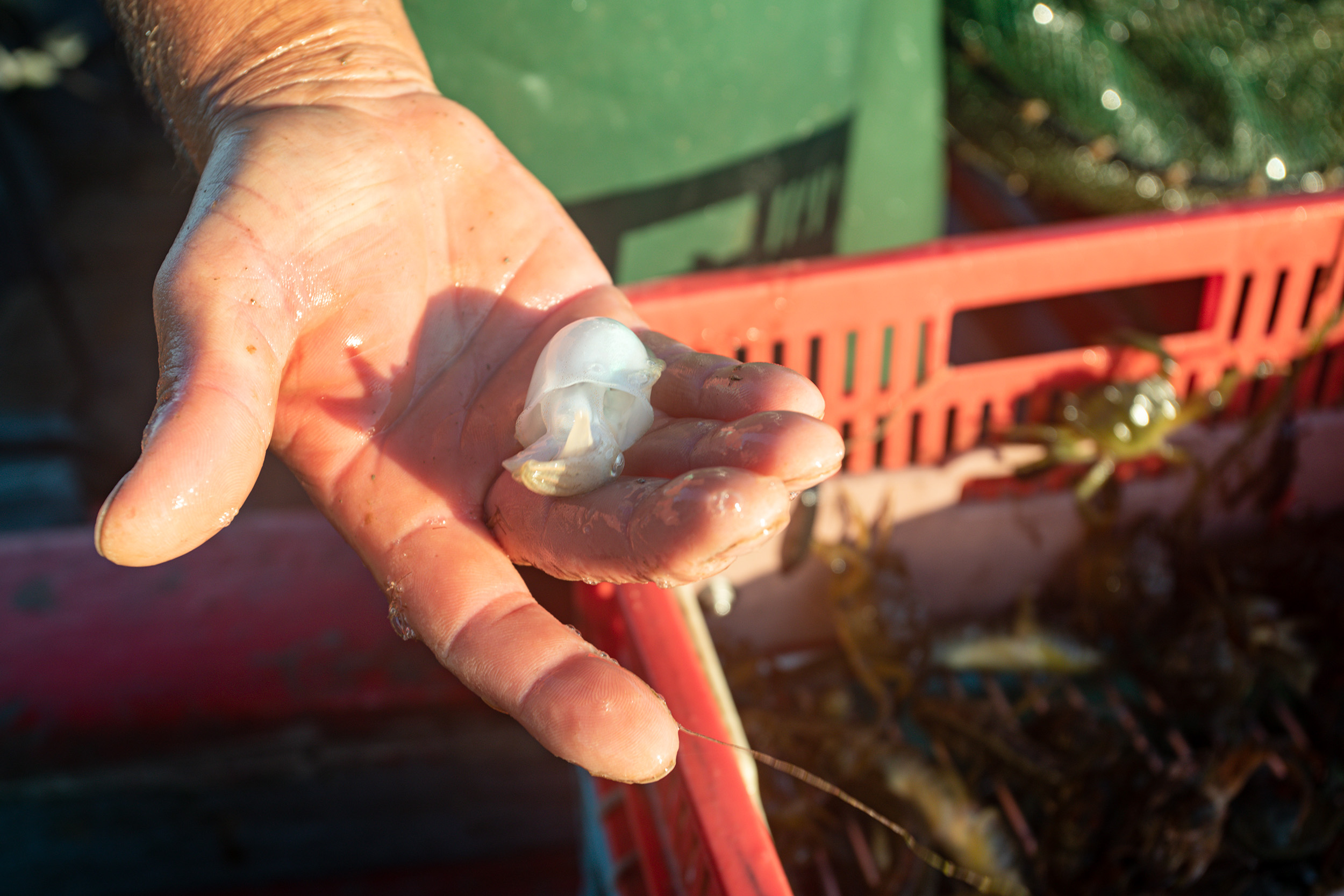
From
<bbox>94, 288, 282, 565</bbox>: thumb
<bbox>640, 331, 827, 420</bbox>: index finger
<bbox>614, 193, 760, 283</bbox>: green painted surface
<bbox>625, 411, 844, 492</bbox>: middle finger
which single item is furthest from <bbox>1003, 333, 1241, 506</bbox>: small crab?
<bbox>94, 288, 282, 565</bbox>: thumb

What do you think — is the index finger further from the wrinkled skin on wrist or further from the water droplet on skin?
the water droplet on skin

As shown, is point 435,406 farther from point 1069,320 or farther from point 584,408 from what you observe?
point 1069,320

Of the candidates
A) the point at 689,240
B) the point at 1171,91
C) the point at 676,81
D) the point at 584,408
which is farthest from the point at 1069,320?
the point at 584,408

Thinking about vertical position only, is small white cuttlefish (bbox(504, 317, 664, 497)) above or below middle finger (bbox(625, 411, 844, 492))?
below

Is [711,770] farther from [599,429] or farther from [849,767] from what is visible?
[849,767]

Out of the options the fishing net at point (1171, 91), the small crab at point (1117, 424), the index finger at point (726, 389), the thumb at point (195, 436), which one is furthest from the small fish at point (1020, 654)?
the thumb at point (195, 436)

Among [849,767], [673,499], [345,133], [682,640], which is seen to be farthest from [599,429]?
[849,767]
